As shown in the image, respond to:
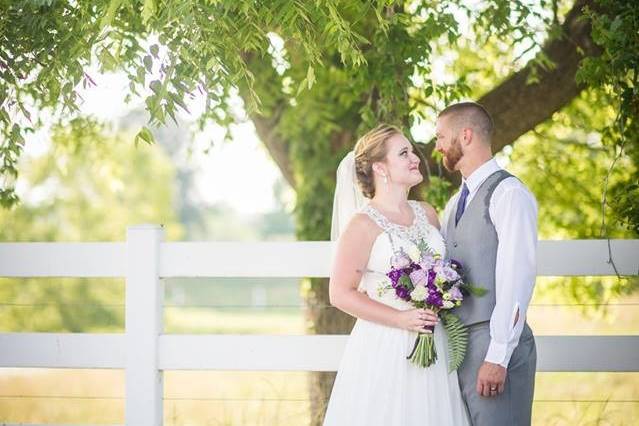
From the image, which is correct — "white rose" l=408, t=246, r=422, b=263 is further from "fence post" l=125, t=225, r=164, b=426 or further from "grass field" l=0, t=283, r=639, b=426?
"fence post" l=125, t=225, r=164, b=426

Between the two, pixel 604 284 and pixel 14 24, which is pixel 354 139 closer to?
pixel 604 284

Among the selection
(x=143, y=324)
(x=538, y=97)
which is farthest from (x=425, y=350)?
(x=538, y=97)

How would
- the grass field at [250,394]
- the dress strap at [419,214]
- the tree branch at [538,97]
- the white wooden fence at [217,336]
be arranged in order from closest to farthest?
the dress strap at [419,214], the white wooden fence at [217,336], the grass field at [250,394], the tree branch at [538,97]

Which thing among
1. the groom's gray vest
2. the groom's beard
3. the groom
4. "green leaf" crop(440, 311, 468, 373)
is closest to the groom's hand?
the groom

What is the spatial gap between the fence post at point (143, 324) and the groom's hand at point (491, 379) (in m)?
1.87

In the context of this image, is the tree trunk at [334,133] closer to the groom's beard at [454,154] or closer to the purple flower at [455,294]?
the groom's beard at [454,154]

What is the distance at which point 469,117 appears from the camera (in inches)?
179

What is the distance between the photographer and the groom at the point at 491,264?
13.8 feet

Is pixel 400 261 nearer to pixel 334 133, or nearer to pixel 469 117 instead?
pixel 469 117

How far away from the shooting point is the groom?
419 centimetres

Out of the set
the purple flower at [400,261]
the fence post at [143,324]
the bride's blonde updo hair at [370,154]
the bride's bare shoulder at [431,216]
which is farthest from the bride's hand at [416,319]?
the fence post at [143,324]

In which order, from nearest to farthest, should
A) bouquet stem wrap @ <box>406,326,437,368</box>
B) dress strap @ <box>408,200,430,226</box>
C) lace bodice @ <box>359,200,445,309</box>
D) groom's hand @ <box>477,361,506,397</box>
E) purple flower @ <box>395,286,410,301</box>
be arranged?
groom's hand @ <box>477,361,506,397</box> < purple flower @ <box>395,286,410,301</box> < bouquet stem wrap @ <box>406,326,437,368</box> < lace bodice @ <box>359,200,445,309</box> < dress strap @ <box>408,200,430,226</box>

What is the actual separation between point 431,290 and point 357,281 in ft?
1.48

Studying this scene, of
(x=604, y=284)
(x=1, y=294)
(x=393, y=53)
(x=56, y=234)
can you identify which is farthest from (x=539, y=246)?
(x=56, y=234)
